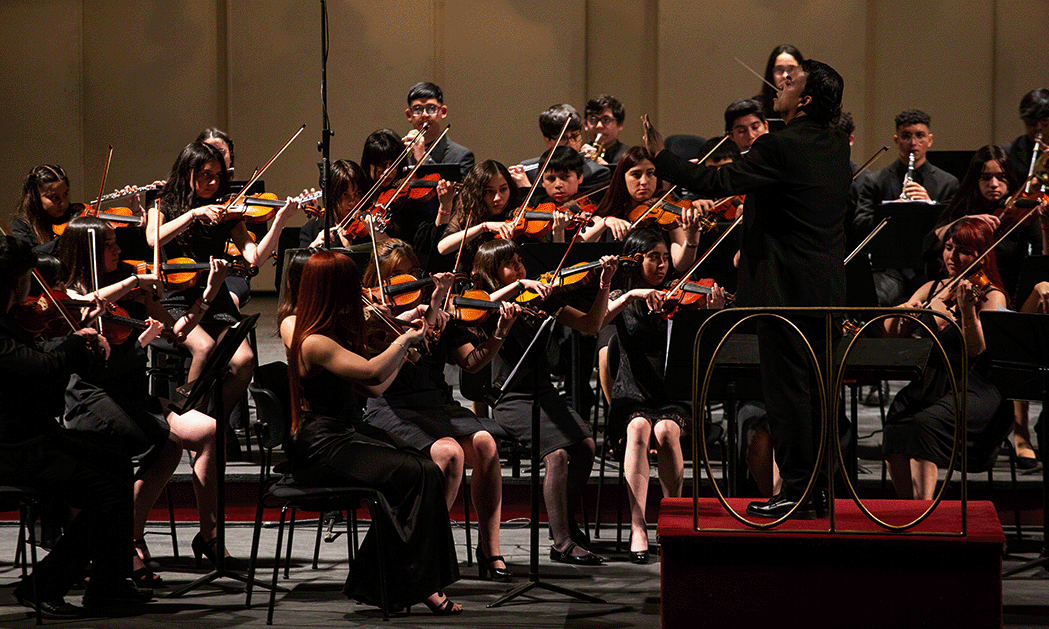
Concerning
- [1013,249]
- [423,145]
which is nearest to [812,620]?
[1013,249]

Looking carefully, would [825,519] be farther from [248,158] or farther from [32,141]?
[32,141]

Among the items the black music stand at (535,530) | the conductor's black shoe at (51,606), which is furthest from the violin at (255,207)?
the conductor's black shoe at (51,606)

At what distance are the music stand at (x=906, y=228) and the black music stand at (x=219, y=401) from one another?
8.98 ft

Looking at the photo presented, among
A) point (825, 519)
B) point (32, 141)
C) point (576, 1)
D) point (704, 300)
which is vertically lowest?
point (825, 519)

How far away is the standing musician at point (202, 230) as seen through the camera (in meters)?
4.54

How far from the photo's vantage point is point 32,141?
833cm

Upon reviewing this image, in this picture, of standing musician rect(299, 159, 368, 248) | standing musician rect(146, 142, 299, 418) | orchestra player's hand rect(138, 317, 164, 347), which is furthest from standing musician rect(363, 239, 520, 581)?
standing musician rect(146, 142, 299, 418)

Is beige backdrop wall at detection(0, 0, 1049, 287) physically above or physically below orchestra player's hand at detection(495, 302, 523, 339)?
above

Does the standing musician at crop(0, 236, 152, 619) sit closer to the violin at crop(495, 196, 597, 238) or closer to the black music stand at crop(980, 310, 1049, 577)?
the violin at crop(495, 196, 597, 238)

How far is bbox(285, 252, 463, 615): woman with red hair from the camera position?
3.27 metres

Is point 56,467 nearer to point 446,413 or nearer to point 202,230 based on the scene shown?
point 446,413

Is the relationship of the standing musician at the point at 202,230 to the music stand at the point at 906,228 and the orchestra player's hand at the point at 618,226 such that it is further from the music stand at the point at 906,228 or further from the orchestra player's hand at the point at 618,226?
the music stand at the point at 906,228

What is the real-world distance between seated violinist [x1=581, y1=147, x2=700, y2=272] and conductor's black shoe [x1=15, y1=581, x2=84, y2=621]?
242 cm

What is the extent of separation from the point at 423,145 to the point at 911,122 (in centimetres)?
236
